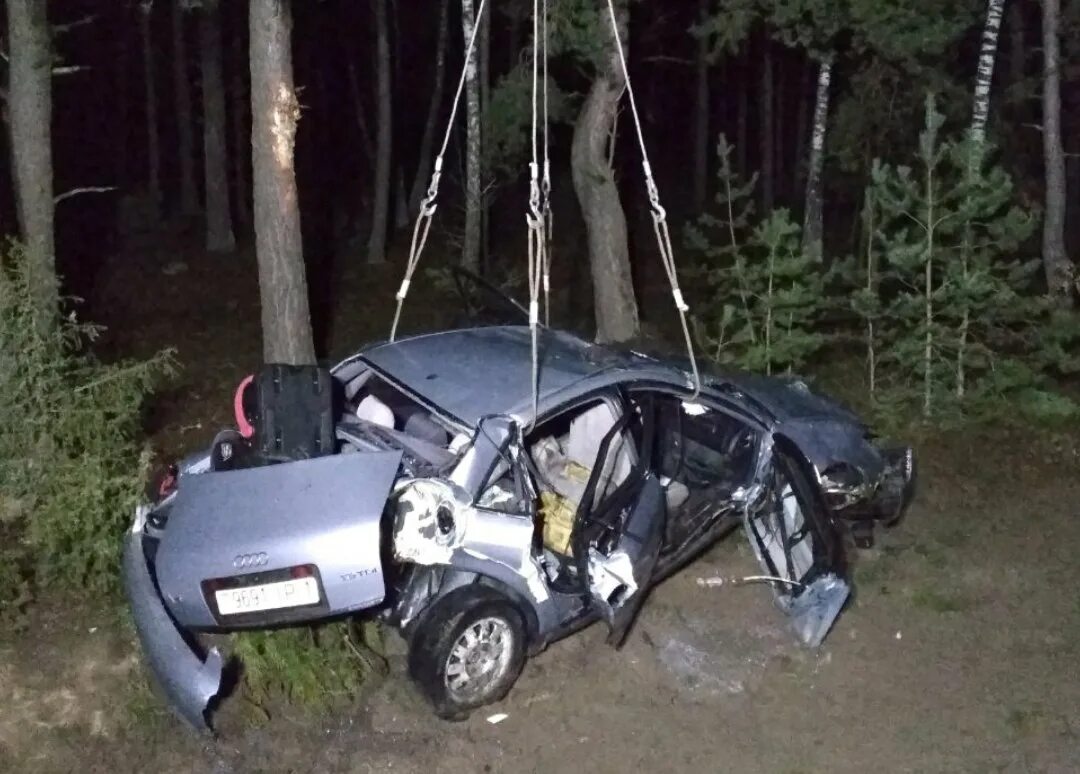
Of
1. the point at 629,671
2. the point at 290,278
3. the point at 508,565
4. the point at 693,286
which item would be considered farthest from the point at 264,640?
the point at 693,286

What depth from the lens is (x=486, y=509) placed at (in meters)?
5.62

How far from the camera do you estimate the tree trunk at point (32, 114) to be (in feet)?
30.3

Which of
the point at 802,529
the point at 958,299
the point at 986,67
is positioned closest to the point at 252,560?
the point at 802,529

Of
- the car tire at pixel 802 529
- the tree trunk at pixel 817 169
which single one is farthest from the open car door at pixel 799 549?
the tree trunk at pixel 817 169

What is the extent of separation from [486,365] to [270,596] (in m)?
1.91

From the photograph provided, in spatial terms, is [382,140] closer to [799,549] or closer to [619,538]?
[799,549]

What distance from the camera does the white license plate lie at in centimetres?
511

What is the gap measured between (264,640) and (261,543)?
32.3 inches

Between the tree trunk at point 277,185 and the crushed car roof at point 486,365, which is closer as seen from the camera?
the crushed car roof at point 486,365

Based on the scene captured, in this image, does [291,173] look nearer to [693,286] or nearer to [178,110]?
[693,286]

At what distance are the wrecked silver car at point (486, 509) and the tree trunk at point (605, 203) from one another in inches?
192

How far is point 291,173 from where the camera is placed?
9633mm

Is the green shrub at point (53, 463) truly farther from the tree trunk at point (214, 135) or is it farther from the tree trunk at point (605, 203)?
A: the tree trunk at point (214, 135)

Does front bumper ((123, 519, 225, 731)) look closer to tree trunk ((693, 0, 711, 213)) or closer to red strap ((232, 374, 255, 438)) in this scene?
red strap ((232, 374, 255, 438))
